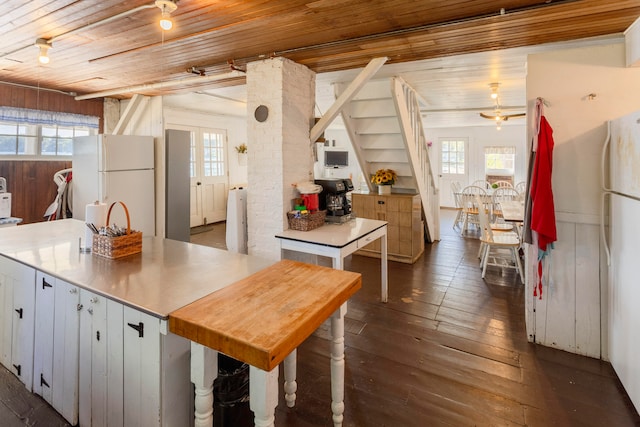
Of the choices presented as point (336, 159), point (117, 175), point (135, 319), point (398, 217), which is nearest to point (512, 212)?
point (398, 217)

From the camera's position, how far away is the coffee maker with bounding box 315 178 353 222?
129 inches

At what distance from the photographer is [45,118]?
4.51 m

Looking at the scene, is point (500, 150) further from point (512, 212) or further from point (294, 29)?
point (294, 29)

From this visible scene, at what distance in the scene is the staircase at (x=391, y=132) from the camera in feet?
13.0

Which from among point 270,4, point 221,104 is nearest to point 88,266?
point 270,4

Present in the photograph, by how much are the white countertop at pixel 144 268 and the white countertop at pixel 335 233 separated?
0.76 meters

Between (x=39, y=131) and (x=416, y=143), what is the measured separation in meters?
5.09

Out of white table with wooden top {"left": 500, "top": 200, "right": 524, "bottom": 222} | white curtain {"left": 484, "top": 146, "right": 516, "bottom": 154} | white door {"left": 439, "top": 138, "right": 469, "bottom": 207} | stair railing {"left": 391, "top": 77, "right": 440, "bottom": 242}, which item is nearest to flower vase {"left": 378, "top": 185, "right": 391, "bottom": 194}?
stair railing {"left": 391, "top": 77, "right": 440, "bottom": 242}

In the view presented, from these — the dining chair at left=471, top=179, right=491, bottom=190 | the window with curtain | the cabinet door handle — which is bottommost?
the cabinet door handle

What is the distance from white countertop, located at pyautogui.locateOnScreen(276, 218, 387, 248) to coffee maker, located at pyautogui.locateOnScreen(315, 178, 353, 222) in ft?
0.26

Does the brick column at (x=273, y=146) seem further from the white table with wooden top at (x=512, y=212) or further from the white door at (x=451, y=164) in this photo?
the white door at (x=451, y=164)

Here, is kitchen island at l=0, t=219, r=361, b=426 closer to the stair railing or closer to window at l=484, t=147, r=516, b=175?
the stair railing

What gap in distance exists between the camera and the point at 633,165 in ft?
6.05

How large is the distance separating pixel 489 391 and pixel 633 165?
1.52 m
